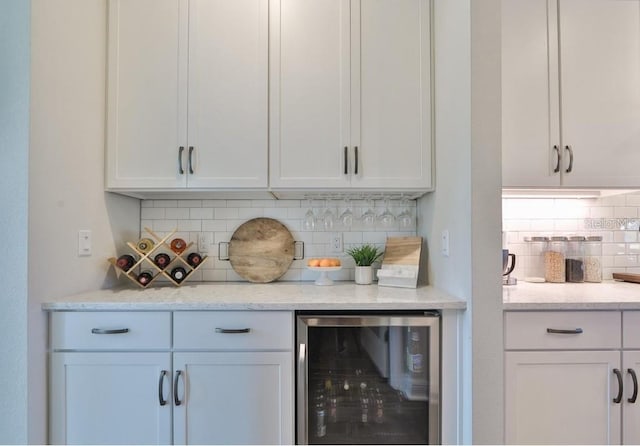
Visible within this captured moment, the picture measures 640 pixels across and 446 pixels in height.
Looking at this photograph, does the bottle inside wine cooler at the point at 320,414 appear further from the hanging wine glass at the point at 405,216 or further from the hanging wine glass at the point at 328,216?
the hanging wine glass at the point at 405,216

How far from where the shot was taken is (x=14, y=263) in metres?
1.32

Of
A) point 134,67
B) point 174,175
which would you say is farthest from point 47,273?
point 134,67

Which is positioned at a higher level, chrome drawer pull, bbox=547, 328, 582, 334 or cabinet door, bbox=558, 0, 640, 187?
cabinet door, bbox=558, 0, 640, 187

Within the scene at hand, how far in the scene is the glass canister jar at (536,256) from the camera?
1980 mm

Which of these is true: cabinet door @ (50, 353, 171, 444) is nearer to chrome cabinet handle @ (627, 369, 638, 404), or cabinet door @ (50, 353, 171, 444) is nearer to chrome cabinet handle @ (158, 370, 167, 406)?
chrome cabinet handle @ (158, 370, 167, 406)

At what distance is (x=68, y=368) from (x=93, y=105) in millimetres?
1225

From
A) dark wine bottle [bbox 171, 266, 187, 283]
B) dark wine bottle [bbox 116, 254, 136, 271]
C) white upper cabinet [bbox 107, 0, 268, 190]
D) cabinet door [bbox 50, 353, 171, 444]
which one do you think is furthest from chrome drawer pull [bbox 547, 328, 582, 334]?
dark wine bottle [bbox 116, 254, 136, 271]

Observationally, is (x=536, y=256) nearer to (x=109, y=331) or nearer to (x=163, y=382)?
(x=163, y=382)

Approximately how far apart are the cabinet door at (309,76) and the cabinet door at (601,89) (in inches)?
42.7

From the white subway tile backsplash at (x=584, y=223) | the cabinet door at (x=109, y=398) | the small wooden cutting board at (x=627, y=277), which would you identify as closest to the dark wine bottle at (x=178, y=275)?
the cabinet door at (x=109, y=398)

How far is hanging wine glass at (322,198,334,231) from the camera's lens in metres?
2.03

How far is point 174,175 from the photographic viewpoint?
1.72 m

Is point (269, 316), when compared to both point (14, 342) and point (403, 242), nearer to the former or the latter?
→ point (403, 242)

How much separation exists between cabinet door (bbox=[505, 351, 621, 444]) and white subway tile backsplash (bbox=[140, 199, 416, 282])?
3.04 ft
